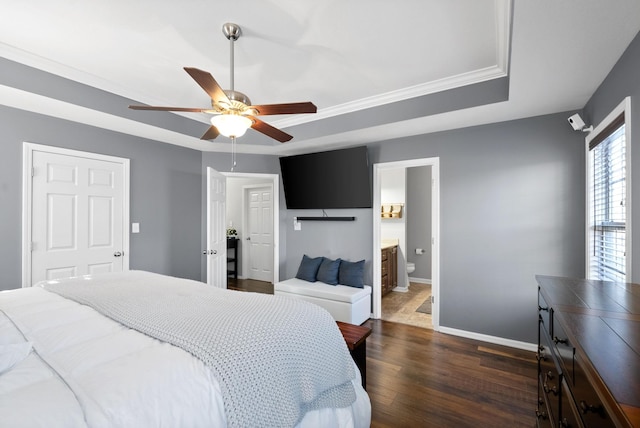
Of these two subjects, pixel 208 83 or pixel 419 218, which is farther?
pixel 419 218

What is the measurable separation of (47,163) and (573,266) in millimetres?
5087

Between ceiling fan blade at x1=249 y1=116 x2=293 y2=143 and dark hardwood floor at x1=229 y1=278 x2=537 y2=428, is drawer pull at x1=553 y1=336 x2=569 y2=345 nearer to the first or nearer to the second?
dark hardwood floor at x1=229 y1=278 x2=537 y2=428

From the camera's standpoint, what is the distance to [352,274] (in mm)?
3832

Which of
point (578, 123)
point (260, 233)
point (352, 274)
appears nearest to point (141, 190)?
point (260, 233)

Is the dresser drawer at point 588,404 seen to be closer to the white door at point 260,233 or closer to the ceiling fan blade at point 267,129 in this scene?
the ceiling fan blade at point 267,129

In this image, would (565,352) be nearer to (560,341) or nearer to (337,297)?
(560,341)

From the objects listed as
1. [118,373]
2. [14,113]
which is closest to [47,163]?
[14,113]

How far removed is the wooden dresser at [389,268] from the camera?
4684 mm

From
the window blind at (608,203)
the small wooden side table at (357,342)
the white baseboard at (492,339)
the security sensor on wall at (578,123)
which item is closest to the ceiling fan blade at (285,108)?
the small wooden side table at (357,342)

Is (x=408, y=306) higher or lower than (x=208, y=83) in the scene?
lower

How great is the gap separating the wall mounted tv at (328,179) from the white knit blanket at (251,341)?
2.47 meters

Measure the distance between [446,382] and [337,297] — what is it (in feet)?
4.78

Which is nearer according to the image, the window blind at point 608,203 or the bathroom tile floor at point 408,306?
the window blind at point 608,203

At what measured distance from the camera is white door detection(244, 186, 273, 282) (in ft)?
19.5
